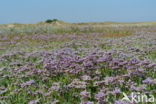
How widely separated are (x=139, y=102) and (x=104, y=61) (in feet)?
11.0

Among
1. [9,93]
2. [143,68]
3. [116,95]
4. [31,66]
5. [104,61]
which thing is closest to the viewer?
[116,95]

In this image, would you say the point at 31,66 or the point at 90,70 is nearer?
the point at 90,70

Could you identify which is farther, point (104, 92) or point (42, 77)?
point (42, 77)

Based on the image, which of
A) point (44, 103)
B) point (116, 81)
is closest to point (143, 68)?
point (116, 81)

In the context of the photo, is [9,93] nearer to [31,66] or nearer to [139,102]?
[31,66]

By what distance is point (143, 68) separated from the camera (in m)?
8.46

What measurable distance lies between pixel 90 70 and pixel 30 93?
190 cm

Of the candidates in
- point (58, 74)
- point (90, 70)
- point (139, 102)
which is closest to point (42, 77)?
point (58, 74)

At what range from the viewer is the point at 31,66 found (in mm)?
9766

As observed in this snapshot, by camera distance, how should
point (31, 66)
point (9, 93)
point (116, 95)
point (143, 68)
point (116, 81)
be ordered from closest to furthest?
point (116, 95) < point (116, 81) < point (9, 93) < point (143, 68) < point (31, 66)

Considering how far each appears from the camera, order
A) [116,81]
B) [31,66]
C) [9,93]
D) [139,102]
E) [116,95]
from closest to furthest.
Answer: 1. [139,102]
2. [116,95]
3. [116,81]
4. [9,93]
5. [31,66]

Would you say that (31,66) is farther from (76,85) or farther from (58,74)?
(76,85)

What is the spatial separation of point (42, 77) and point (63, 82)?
58 centimetres

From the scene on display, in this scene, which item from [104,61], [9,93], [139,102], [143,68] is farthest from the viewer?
[104,61]
